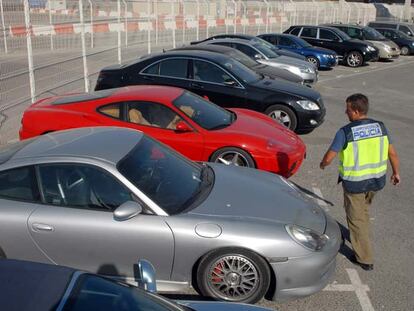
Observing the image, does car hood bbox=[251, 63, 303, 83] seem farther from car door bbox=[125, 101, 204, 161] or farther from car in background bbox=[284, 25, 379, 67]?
car in background bbox=[284, 25, 379, 67]

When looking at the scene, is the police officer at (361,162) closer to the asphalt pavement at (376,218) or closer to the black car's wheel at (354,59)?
the asphalt pavement at (376,218)

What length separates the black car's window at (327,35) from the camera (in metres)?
22.0

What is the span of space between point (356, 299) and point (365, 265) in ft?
1.97

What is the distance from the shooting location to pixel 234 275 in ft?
13.3

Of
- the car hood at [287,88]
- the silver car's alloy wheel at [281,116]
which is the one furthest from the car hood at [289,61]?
the silver car's alloy wheel at [281,116]

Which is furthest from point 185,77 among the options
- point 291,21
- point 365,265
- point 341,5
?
point 341,5

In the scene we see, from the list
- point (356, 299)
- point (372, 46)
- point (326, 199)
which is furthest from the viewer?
point (372, 46)

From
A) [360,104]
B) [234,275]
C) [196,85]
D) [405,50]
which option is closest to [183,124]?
A: [360,104]

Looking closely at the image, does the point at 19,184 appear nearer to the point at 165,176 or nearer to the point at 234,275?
the point at 165,176

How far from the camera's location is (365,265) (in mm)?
4809

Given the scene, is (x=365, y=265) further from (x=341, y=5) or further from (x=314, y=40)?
(x=341, y=5)

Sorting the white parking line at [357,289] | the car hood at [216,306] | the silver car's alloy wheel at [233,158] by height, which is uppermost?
the car hood at [216,306]

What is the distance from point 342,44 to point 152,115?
670 inches

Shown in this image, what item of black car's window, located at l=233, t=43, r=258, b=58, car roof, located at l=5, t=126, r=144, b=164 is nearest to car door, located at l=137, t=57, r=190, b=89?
car roof, located at l=5, t=126, r=144, b=164
